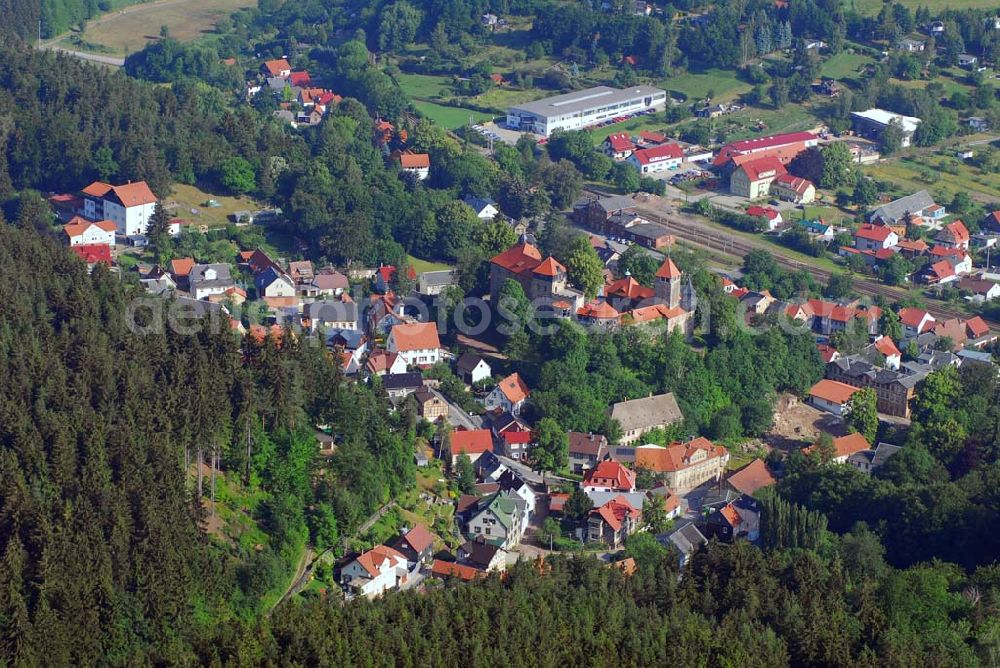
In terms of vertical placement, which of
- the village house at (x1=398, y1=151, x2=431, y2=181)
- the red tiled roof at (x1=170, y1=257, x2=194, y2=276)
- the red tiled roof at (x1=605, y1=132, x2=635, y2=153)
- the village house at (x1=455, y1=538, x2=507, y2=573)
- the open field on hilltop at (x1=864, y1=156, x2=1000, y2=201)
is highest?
the red tiled roof at (x1=170, y1=257, x2=194, y2=276)

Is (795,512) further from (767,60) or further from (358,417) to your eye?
(767,60)

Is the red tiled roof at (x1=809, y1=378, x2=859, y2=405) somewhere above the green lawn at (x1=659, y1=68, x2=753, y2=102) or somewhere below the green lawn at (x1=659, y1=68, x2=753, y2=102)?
below

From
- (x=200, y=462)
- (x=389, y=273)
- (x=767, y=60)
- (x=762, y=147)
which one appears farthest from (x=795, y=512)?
(x=767, y=60)

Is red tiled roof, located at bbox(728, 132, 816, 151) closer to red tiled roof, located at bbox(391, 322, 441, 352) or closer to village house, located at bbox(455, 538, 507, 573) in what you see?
red tiled roof, located at bbox(391, 322, 441, 352)

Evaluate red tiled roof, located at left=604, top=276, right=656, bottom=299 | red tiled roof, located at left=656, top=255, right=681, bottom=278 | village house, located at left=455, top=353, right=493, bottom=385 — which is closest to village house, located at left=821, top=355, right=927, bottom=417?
red tiled roof, located at left=656, top=255, right=681, bottom=278

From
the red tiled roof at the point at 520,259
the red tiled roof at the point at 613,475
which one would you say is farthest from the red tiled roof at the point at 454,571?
the red tiled roof at the point at 520,259

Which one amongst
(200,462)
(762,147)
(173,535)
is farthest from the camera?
(762,147)

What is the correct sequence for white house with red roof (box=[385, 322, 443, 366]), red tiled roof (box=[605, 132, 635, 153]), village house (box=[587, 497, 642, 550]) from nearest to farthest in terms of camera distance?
village house (box=[587, 497, 642, 550]), white house with red roof (box=[385, 322, 443, 366]), red tiled roof (box=[605, 132, 635, 153])
